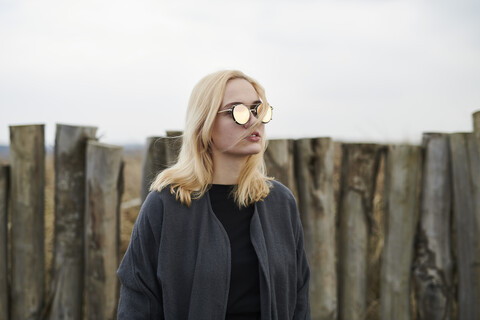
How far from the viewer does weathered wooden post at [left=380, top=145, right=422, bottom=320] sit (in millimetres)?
3668

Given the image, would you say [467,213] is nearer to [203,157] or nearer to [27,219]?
[203,157]

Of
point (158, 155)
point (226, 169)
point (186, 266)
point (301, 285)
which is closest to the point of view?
point (186, 266)

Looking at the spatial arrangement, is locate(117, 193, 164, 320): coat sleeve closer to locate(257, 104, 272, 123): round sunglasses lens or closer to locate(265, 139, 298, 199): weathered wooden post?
locate(257, 104, 272, 123): round sunglasses lens

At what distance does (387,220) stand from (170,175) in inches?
91.4

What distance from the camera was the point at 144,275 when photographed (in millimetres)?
1902

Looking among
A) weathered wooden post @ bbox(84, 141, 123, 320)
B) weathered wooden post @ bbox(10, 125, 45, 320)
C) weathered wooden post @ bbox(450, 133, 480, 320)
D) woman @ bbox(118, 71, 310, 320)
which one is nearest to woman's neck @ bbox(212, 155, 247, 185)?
woman @ bbox(118, 71, 310, 320)

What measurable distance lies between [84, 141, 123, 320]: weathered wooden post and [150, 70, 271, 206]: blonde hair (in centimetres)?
154

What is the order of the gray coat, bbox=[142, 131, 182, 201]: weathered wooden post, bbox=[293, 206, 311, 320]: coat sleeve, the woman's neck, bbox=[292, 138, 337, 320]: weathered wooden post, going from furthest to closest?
bbox=[292, 138, 337, 320]: weathered wooden post
bbox=[142, 131, 182, 201]: weathered wooden post
bbox=[293, 206, 311, 320]: coat sleeve
the woman's neck
the gray coat

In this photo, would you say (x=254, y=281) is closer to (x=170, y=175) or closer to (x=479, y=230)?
(x=170, y=175)

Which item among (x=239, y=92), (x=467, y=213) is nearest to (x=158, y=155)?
(x=239, y=92)

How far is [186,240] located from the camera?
1.91 meters

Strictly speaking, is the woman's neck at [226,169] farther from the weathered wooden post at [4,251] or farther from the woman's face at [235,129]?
the weathered wooden post at [4,251]

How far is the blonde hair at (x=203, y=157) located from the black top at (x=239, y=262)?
0.21 feet

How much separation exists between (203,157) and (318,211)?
5.84 feet
